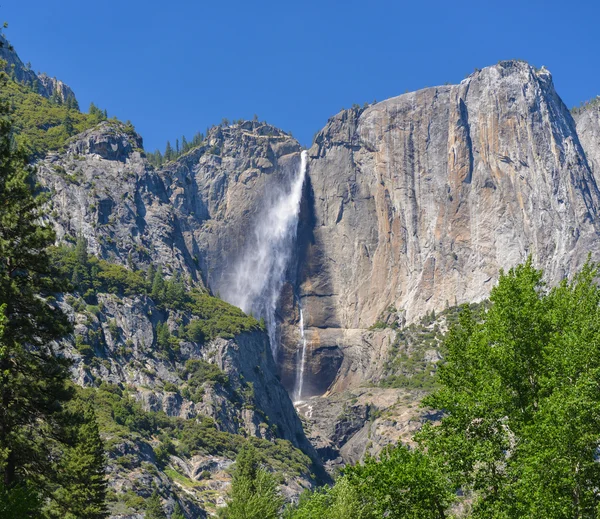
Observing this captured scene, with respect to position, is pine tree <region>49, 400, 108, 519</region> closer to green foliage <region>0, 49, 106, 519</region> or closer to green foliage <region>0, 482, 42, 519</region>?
green foliage <region>0, 49, 106, 519</region>

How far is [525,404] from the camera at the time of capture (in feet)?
89.4

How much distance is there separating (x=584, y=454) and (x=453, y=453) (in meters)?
4.58

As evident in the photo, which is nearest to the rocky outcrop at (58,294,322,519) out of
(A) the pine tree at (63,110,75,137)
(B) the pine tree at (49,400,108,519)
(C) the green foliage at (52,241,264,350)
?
(C) the green foliage at (52,241,264,350)

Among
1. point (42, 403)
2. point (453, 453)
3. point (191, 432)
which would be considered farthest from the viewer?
point (191, 432)

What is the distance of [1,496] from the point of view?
76.0 ft

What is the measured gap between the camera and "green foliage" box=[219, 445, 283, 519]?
5428cm

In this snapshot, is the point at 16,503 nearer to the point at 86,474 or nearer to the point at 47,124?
the point at 86,474

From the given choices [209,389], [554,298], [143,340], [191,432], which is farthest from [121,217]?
[554,298]

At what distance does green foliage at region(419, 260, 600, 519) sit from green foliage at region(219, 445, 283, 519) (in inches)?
1147

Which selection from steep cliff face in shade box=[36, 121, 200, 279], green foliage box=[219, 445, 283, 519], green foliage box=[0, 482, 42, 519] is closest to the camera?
green foliage box=[0, 482, 42, 519]

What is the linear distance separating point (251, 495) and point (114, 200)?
12741 cm

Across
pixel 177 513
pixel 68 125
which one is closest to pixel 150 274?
pixel 68 125

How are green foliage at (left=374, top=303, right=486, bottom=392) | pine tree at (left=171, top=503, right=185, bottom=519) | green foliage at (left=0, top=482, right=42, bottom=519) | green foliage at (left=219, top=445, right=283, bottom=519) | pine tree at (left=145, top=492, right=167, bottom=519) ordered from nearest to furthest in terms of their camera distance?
green foliage at (left=0, top=482, right=42, bottom=519) → green foliage at (left=219, top=445, right=283, bottom=519) → pine tree at (left=145, top=492, right=167, bottom=519) → pine tree at (left=171, top=503, right=185, bottom=519) → green foliage at (left=374, top=303, right=486, bottom=392)

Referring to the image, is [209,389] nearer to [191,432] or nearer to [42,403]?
[191,432]
